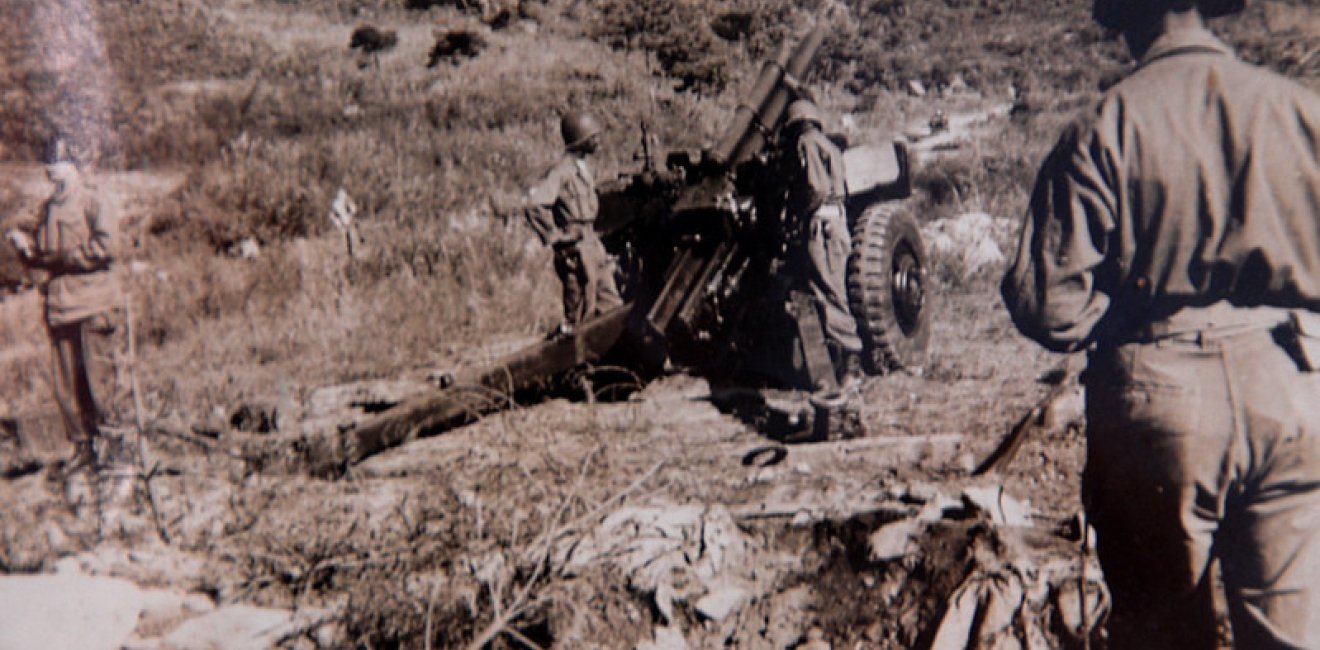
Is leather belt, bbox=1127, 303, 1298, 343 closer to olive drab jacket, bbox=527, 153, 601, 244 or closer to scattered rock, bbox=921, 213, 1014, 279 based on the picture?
scattered rock, bbox=921, 213, 1014, 279

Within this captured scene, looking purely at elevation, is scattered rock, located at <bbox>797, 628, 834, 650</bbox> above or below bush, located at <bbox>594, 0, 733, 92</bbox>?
below

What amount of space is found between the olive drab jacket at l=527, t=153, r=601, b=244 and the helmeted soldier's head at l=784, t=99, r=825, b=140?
4.18ft

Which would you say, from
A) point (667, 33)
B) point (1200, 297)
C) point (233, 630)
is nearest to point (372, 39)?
point (667, 33)

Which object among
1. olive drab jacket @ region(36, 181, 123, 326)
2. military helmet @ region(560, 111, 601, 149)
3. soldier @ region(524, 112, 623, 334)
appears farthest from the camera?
soldier @ region(524, 112, 623, 334)

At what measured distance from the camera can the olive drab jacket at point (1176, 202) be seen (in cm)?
157

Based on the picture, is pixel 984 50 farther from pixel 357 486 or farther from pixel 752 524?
pixel 357 486

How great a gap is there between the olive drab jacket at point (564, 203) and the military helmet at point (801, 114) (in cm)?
127

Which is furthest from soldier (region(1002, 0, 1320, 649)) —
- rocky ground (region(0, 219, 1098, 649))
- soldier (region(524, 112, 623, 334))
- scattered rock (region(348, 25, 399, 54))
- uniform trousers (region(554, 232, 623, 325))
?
uniform trousers (region(554, 232, 623, 325))

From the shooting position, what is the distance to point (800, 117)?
344cm

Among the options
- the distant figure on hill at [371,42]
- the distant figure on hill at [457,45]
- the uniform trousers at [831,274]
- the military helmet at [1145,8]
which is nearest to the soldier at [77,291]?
the distant figure on hill at [371,42]

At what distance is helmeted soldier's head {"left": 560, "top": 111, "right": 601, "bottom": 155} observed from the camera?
405 centimetres

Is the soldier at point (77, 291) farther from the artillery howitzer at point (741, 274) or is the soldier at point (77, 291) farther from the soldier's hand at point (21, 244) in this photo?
the artillery howitzer at point (741, 274)

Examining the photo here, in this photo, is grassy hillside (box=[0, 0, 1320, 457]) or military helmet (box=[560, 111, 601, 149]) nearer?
grassy hillside (box=[0, 0, 1320, 457])

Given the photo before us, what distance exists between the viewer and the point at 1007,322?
361cm
